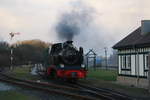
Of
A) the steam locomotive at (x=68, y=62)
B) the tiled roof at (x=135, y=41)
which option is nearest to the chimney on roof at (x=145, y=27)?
the tiled roof at (x=135, y=41)

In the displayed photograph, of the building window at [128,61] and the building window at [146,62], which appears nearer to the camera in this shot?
the building window at [146,62]

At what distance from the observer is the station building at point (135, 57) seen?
25.2 metres

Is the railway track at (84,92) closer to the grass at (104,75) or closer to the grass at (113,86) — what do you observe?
the grass at (113,86)

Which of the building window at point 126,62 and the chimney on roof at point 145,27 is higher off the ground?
the chimney on roof at point 145,27

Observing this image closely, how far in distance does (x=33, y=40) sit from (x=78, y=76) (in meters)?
77.1

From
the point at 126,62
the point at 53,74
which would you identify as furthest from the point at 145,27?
the point at 53,74

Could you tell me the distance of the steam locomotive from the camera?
87.5 feet

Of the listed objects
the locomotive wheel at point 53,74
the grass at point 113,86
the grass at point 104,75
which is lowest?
the grass at point 113,86

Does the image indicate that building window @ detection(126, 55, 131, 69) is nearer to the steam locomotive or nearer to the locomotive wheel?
the steam locomotive

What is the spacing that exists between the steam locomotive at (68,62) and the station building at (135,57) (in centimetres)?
370

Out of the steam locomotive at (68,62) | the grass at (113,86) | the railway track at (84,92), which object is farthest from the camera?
the steam locomotive at (68,62)

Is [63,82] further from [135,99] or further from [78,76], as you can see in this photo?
[135,99]

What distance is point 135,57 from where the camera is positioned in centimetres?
2703

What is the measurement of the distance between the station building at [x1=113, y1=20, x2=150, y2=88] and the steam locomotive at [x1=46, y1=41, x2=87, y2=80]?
12.1ft
